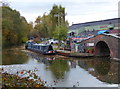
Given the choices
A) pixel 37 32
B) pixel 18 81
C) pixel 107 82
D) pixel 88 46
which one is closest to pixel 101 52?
pixel 88 46

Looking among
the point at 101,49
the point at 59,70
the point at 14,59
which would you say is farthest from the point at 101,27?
the point at 59,70

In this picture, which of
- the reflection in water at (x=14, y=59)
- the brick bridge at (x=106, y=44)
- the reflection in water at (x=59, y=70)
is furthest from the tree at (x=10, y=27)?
the reflection in water at (x=59, y=70)

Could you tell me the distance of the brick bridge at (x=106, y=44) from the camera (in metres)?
26.0

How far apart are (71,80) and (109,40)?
1306 centimetres

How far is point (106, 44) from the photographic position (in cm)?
3038

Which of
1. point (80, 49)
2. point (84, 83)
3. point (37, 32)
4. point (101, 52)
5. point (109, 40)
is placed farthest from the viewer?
point (37, 32)

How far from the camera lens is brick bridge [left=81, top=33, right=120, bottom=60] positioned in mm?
26009

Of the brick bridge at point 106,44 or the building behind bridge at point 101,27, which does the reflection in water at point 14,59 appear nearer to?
the brick bridge at point 106,44

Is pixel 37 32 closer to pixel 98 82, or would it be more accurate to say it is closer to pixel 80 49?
pixel 80 49

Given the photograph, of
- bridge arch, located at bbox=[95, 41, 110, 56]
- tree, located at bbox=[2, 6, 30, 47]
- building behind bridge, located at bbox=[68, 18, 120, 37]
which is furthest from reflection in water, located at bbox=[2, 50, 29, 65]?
building behind bridge, located at bbox=[68, 18, 120, 37]

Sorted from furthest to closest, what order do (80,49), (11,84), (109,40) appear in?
(80,49)
(109,40)
(11,84)

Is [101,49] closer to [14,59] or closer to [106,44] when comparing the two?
[106,44]

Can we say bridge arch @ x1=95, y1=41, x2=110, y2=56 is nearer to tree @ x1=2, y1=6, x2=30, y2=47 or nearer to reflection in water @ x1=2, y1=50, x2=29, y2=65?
reflection in water @ x1=2, y1=50, x2=29, y2=65

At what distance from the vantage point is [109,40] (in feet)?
89.8
